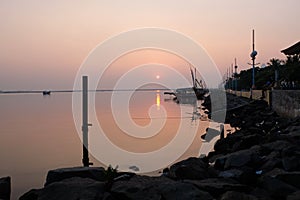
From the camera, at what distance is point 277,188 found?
6.18 metres

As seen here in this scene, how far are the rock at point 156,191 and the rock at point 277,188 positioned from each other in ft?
3.46

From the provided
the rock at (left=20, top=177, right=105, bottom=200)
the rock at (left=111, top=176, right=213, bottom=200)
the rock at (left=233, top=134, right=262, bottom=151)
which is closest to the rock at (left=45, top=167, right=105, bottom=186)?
the rock at (left=20, top=177, right=105, bottom=200)

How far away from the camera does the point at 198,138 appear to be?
23594mm

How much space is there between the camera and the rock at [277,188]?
6038mm

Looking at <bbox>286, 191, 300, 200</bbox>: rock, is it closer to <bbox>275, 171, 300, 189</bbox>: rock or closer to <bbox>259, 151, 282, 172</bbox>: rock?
<bbox>275, 171, 300, 189</bbox>: rock

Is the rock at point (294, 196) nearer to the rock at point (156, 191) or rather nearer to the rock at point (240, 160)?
the rock at point (156, 191)

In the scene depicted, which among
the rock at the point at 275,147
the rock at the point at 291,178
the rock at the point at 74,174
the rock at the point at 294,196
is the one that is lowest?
the rock at the point at 74,174

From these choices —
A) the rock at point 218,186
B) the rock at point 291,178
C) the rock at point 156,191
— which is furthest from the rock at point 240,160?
the rock at point 156,191

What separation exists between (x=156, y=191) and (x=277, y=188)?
6.24 feet

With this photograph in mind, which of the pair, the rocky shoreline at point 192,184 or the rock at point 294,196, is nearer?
the rock at point 294,196

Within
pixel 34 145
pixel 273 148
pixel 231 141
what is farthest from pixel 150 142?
pixel 273 148

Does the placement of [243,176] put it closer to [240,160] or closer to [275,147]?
[240,160]

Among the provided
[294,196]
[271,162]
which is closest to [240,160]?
[271,162]

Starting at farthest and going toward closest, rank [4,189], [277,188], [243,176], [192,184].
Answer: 1. [4,189]
2. [243,176]
3. [192,184]
4. [277,188]
